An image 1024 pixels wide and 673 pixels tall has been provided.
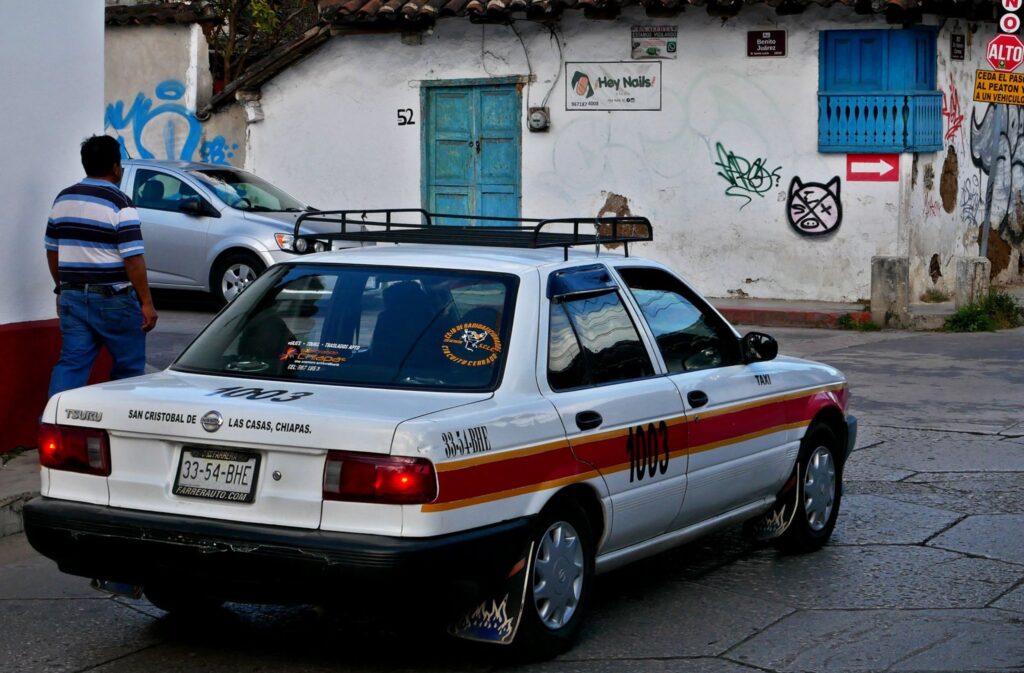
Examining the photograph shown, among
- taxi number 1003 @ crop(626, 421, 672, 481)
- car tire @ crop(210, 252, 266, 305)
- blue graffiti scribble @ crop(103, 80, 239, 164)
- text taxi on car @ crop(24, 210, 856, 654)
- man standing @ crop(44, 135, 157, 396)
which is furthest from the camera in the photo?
blue graffiti scribble @ crop(103, 80, 239, 164)

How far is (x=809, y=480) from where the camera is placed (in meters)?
7.13

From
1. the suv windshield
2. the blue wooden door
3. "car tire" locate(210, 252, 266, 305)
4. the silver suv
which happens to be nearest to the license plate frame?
the silver suv

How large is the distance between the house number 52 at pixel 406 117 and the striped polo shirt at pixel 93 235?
1264 centimetres

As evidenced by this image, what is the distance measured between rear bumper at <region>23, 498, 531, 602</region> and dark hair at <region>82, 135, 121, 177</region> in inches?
130

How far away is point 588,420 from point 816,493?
6.87 feet

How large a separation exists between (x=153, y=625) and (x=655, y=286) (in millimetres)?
2498

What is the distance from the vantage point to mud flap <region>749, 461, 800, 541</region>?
6988 millimetres

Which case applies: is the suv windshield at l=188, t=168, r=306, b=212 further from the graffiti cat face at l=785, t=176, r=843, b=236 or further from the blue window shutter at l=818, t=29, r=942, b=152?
the blue window shutter at l=818, t=29, r=942, b=152

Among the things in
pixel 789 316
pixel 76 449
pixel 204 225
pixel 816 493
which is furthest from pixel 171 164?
pixel 76 449

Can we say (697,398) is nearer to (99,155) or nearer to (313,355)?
(313,355)

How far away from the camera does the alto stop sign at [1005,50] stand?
55.2 feet

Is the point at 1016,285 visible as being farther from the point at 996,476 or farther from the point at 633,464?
the point at 633,464

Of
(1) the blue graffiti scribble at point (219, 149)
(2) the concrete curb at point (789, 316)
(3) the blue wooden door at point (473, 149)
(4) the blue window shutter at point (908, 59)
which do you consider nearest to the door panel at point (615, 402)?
(2) the concrete curb at point (789, 316)

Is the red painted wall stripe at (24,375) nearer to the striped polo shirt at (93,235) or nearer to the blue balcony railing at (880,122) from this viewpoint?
the striped polo shirt at (93,235)
